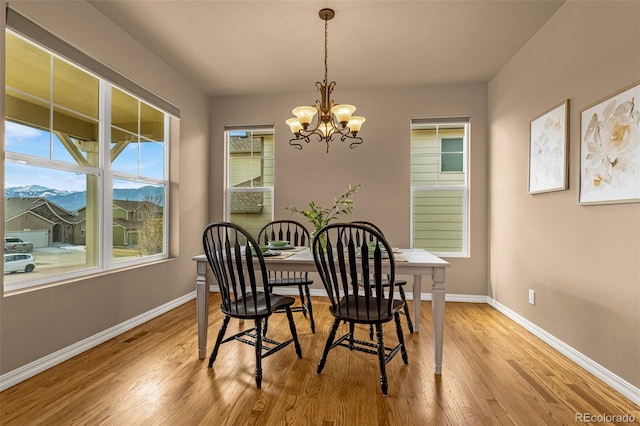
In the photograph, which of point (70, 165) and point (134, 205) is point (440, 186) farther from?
point (70, 165)

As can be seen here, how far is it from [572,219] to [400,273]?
137 cm

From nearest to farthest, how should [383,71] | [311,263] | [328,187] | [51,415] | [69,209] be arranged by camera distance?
[51,415] → [311,263] → [69,209] → [383,71] → [328,187]

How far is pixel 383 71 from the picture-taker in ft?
A: 12.1

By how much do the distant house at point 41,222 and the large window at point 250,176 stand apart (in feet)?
6.69

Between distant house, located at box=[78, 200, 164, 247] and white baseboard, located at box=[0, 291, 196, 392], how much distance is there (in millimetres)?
701

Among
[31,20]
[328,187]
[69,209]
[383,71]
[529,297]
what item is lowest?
[529,297]

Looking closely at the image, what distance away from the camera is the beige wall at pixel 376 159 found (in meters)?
4.05

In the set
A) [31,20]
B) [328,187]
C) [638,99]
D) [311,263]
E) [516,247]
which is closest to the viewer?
[638,99]

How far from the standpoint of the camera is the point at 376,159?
166 inches

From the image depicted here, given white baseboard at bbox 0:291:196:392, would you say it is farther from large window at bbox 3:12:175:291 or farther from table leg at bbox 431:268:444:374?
table leg at bbox 431:268:444:374

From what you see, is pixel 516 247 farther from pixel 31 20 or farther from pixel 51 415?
pixel 31 20

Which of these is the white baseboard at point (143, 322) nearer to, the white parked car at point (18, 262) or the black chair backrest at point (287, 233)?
the white parked car at point (18, 262)

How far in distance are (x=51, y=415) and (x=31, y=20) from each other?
232cm

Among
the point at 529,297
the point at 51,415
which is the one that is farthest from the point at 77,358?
the point at 529,297
